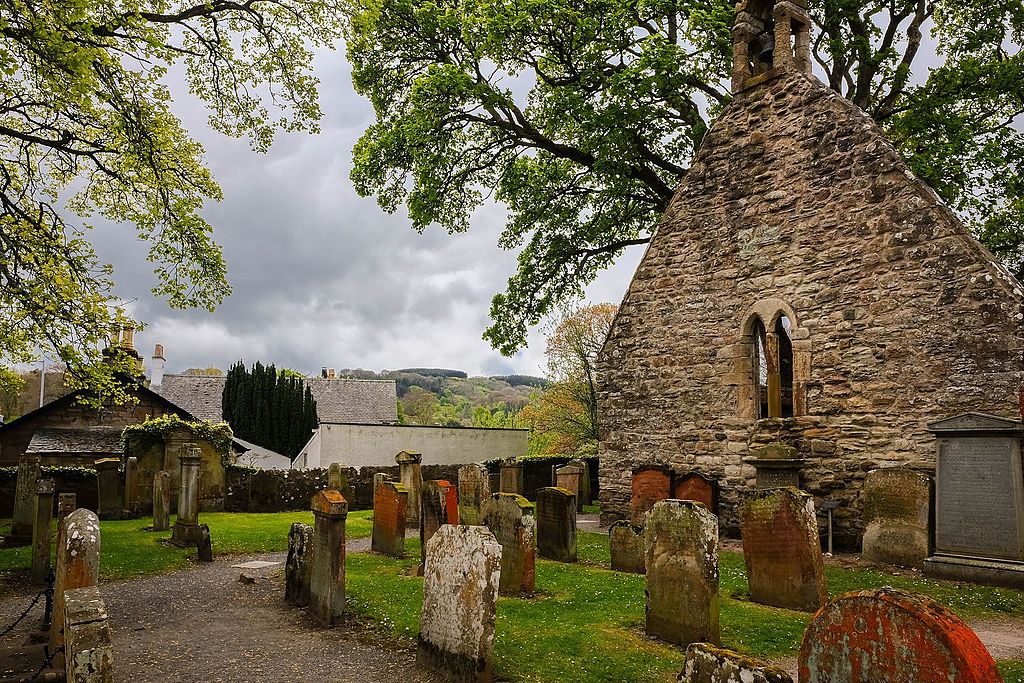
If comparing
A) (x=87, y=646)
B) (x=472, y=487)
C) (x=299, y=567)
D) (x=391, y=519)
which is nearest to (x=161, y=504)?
(x=391, y=519)

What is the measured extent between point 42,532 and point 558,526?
6.95m

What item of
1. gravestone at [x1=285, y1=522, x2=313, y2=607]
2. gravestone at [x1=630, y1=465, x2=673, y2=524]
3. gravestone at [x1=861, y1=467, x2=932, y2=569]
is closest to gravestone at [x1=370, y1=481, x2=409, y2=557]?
gravestone at [x1=285, y1=522, x2=313, y2=607]

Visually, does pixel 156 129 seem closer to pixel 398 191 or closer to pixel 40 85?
pixel 40 85

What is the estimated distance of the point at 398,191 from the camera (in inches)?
770

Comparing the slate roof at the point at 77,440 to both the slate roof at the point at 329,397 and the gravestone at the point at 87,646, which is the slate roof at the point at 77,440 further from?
the gravestone at the point at 87,646

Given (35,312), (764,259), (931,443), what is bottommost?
(931,443)

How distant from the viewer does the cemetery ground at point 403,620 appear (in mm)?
5543

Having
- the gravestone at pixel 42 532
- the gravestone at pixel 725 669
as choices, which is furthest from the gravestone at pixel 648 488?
the gravestone at pixel 725 669

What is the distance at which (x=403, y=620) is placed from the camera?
675 centimetres

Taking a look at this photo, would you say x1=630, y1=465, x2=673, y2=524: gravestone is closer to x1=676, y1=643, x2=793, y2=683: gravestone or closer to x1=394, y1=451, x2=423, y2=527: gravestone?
x1=394, y1=451, x2=423, y2=527: gravestone

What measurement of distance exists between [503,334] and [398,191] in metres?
5.12

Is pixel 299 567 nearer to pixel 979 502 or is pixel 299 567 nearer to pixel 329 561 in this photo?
pixel 329 561

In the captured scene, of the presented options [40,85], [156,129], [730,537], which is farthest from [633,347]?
[40,85]

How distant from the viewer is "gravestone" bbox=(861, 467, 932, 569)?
926cm
